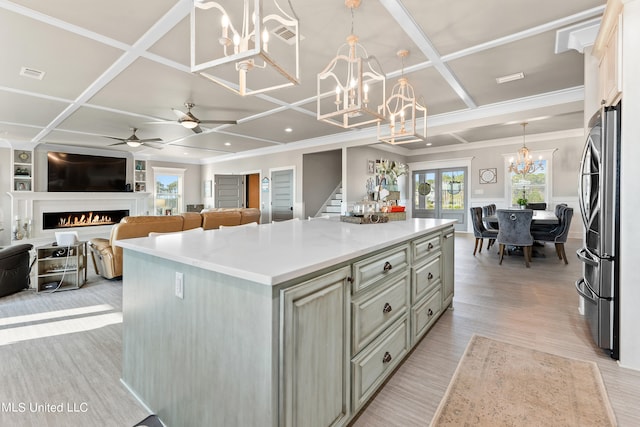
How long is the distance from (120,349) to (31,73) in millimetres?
3504

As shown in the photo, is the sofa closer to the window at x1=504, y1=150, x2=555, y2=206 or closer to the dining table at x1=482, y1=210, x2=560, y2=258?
the dining table at x1=482, y1=210, x2=560, y2=258

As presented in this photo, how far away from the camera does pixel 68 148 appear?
8047 millimetres

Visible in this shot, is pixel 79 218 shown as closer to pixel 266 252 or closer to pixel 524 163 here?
pixel 266 252

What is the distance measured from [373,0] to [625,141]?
2.03 meters

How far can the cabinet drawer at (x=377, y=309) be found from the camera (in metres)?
1.47

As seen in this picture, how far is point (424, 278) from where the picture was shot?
2289mm

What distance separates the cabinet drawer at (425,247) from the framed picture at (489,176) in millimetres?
7136

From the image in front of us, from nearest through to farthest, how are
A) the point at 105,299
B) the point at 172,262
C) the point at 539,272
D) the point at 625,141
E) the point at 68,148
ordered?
the point at 172,262
the point at 625,141
the point at 105,299
the point at 539,272
the point at 68,148

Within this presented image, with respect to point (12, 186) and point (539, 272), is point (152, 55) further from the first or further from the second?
point (12, 186)

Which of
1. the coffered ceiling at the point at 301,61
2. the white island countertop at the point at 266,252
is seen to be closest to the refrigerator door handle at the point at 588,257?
the white island countertop at the point at 266,252

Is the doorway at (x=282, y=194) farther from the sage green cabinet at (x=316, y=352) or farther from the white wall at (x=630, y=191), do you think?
the sage green cabinet at (x=316, y=352)

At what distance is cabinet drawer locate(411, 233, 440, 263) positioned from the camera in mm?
2137

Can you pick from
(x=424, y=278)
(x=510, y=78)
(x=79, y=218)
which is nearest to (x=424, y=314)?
(x=424, y=278)

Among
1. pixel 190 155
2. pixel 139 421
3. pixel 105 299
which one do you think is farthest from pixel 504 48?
pixel 190 155
